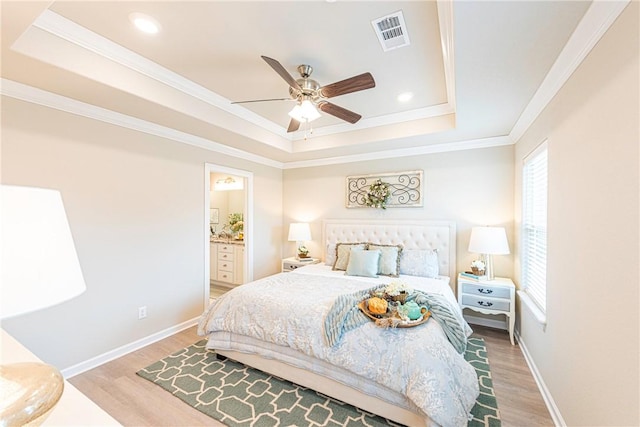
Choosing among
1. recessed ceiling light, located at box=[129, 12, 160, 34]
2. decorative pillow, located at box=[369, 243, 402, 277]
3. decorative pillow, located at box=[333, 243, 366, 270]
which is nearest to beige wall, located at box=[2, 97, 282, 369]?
recessed ceiling light, located at box=[129, 12, 160, 34]

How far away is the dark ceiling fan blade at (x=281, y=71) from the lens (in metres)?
1.86

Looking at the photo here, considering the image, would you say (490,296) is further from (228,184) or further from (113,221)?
(228,184)

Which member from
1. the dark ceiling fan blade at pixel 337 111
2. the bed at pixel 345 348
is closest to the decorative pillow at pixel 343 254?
the bed at pixel 345 348

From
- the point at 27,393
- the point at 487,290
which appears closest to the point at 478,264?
the point at 487,290

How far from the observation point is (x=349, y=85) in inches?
84.5

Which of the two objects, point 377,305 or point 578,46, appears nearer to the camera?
point 578,46

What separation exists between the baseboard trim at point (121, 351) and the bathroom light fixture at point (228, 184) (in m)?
3.47

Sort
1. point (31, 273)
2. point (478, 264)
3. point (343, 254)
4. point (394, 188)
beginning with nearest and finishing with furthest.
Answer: point (31, 273) → point (478, 264) → point (343, 254) → point (394, 188)

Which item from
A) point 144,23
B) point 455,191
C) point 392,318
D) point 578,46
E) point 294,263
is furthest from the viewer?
point 294,263

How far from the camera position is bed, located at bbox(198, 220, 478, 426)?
66.8 inches

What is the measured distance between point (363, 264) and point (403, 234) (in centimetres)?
94

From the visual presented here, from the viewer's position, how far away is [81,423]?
31.6 inches

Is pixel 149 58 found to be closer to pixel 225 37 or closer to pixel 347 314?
pixel 225 37

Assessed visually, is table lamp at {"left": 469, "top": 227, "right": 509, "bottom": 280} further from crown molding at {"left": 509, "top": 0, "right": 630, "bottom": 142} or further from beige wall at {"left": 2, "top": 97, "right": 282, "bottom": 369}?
beige wall at {"left": 2, "top": 97, "right": 282, "bottom": 369}
